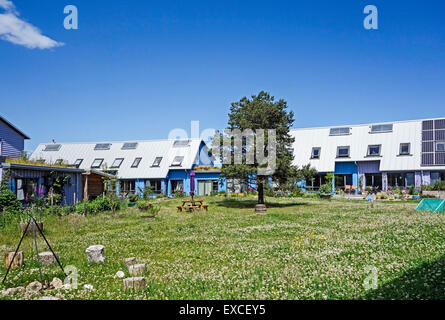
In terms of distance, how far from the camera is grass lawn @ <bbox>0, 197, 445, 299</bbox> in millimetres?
6602

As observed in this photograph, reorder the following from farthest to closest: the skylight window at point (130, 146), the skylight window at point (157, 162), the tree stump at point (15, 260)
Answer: the skylight window at point (130, 146), the skylight window at point (157, 162), the tree stump at point (15, 260)

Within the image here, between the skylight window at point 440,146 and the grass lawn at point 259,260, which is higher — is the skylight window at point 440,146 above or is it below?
above

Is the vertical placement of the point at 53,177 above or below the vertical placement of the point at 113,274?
above

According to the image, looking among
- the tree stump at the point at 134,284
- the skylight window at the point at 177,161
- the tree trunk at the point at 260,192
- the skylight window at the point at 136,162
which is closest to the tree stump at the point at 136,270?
the tree stump at the point at 134,284

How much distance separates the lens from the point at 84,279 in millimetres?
7727

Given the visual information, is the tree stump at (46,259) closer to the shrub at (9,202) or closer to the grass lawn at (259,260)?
the grass lawn at (259,260)

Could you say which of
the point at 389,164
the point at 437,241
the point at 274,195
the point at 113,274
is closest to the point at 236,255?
the point at 113,274

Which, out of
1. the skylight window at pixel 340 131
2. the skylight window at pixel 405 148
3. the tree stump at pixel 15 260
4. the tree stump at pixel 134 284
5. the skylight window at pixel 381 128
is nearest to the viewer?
the tree stump at pixel 134 284

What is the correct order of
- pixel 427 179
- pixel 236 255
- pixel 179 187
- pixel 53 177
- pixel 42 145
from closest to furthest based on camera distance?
pixel 236 255 < pixel 53 177 < pixel 427 179 < pixel 179 187 < pixel 42 145

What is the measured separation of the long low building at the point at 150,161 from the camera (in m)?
44.4

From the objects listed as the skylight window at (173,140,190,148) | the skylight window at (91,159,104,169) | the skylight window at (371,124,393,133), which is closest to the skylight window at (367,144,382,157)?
the skylight window at (371,124,393,133)

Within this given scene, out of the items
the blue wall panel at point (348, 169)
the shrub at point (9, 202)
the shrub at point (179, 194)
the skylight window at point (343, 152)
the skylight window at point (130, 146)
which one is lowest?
the shrub at point (179, 194)
